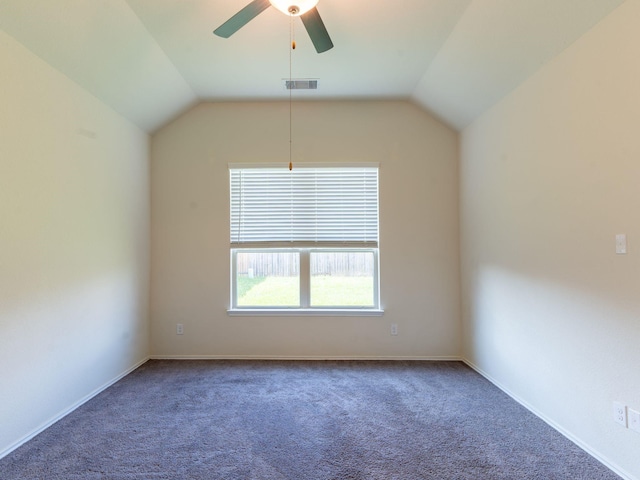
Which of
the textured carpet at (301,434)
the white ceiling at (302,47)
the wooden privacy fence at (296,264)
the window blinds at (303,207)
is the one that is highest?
the white ceiling at (302,47)

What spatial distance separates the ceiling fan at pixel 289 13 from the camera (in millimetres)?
1626

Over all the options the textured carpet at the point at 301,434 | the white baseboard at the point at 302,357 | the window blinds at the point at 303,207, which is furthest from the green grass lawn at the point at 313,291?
the textured carpet at the point at 301,434

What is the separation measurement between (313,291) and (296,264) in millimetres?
385

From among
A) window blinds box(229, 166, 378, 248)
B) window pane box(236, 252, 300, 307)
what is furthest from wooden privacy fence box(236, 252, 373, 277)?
window blinds box(229, 166, 378, 248)

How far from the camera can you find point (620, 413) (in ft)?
5.59

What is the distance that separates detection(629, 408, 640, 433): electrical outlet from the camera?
5.31 feet

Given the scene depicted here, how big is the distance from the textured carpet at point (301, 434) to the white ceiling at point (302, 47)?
2692mm

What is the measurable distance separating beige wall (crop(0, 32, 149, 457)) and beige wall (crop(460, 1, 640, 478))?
370 cm

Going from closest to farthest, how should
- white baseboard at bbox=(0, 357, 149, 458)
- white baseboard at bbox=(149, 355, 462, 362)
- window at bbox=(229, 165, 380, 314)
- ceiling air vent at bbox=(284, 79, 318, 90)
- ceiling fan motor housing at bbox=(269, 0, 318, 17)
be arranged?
ceiling fan motor housing at bbox=(269, 0, 318, 17) < white baseboard at bbox=(0, 357, 149, 458) < ceiling air vent at bbox=(284, 79, 318, 90) < white baseboard at bbox=(149, 355, 462, 362) < window at bbox=(229, 165, 380, 314)

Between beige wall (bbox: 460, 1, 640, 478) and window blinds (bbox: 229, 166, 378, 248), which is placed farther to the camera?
window blinds (bbox: 229, 166, 378, 248)

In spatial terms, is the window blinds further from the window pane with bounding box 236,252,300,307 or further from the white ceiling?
the white ceiling

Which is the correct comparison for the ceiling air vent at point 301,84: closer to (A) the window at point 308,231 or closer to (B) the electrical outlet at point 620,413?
(A) the window at point 308,231

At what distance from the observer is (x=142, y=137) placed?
3391 mm

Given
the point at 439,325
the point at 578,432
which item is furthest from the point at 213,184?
the point at 578,432
